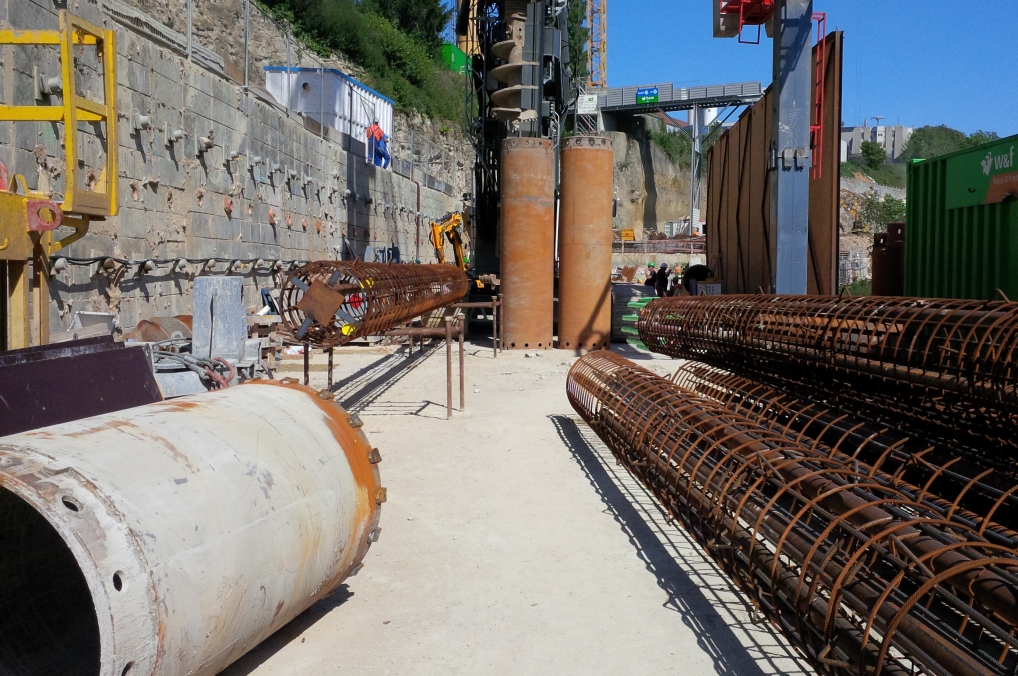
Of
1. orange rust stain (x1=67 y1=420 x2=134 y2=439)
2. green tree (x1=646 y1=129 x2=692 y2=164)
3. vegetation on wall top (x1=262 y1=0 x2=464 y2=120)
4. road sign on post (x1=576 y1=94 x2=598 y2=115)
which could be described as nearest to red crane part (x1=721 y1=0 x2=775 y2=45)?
orange rust stain (x1=67 y1=420 x2=134 y2=439)

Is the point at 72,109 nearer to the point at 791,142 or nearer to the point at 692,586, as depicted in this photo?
the point at 692,586

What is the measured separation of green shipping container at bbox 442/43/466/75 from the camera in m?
44.2

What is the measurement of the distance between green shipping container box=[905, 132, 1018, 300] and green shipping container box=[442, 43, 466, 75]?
124ft

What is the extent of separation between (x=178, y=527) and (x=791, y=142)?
930 centimetres

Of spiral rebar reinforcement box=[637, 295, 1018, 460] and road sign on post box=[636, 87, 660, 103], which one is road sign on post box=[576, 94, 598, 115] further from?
spiral rebar reinforcement box=[637, 295, 1018, 460]

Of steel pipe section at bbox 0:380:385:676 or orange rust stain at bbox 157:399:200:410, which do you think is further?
orange rust stain at bbox 157:399:200:410

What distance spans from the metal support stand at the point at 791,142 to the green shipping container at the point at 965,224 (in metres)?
1.32

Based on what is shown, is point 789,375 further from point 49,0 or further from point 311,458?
point 49,0

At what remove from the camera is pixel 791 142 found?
10.1 meters

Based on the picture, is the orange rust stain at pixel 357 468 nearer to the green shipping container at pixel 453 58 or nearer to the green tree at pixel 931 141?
the green shipping container at pixel 453 58

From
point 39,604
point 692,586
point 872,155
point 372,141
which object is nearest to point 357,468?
point 39,604

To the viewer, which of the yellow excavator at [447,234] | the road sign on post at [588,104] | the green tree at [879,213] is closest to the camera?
the yellow excavator at [447,234]

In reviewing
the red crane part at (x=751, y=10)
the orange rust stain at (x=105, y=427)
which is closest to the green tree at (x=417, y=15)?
the red crane part at (x=751, y=10)

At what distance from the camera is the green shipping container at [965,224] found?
7.10m
